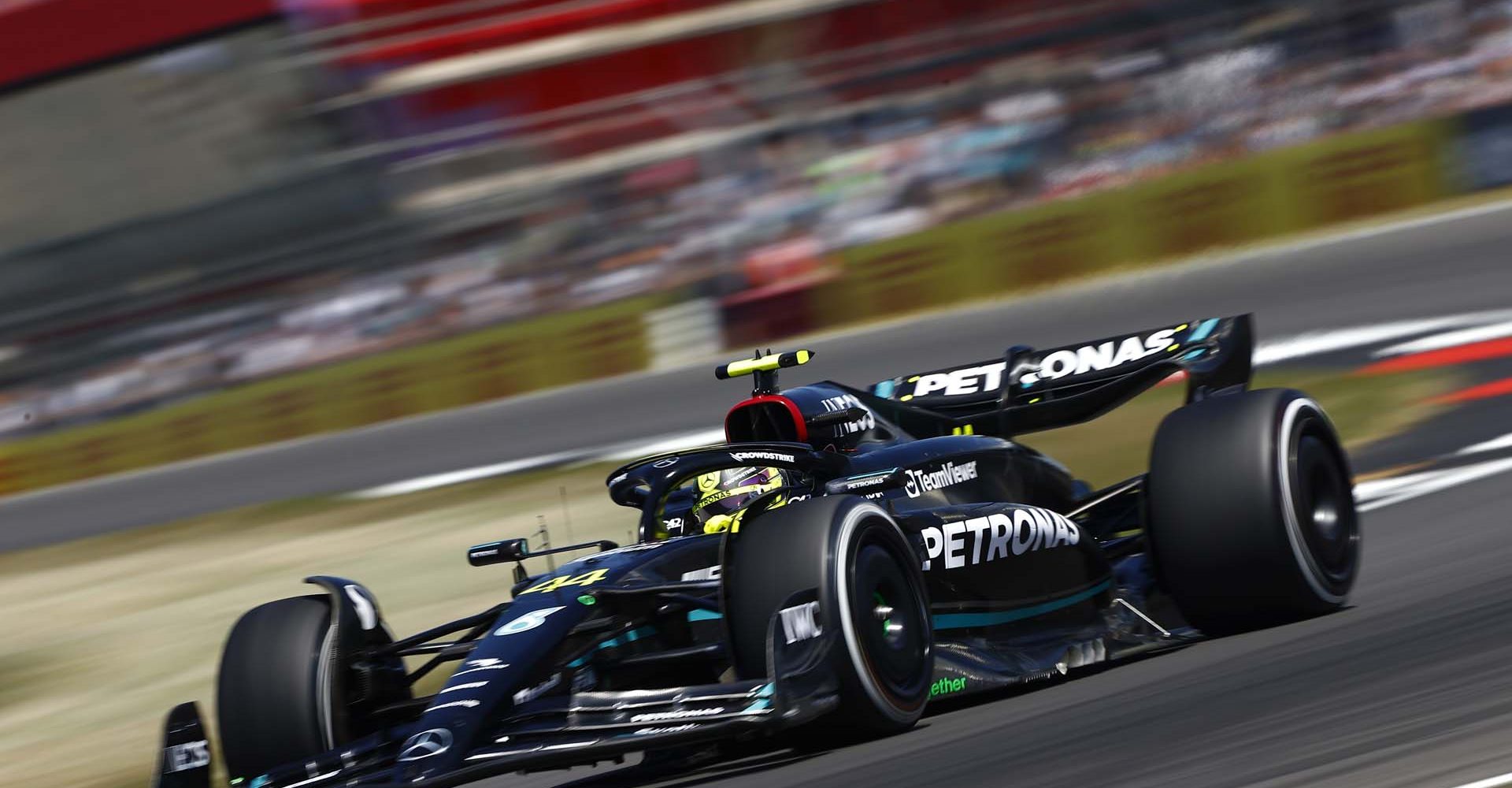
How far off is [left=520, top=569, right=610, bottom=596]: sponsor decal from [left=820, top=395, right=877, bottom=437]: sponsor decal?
4.68 ft

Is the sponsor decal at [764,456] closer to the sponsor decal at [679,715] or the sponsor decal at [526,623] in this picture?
the sponsor decal at [526,623]

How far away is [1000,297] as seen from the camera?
17484mm

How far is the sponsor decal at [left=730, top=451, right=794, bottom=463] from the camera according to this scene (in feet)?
20.0

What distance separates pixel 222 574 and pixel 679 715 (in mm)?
8042

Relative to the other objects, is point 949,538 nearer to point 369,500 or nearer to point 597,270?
point 369,500

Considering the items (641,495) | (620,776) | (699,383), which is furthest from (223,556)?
(620,776)

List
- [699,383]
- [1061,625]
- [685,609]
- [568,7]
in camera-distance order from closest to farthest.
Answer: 1. [685,609]
2. [1061,625]
3. [699,383]
4. [568,7]

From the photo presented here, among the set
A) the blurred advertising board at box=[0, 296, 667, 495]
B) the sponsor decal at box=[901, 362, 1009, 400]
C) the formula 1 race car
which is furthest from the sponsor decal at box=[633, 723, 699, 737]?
the blurred advertising board at box=[0, 296, 667, 495]

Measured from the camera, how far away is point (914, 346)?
15844 millimetres

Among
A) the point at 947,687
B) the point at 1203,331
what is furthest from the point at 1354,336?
the point at 947,687

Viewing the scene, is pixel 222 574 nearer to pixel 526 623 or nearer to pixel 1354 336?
pixel 526 623

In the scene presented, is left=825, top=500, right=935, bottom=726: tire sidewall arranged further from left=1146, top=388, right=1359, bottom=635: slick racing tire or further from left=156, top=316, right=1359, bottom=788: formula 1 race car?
left=1146, top=388, right=1359, bottom=635: slick racing tire

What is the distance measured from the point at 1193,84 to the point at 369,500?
11.6m

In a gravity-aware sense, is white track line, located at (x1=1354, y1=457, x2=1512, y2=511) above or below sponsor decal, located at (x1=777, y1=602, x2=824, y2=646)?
below
